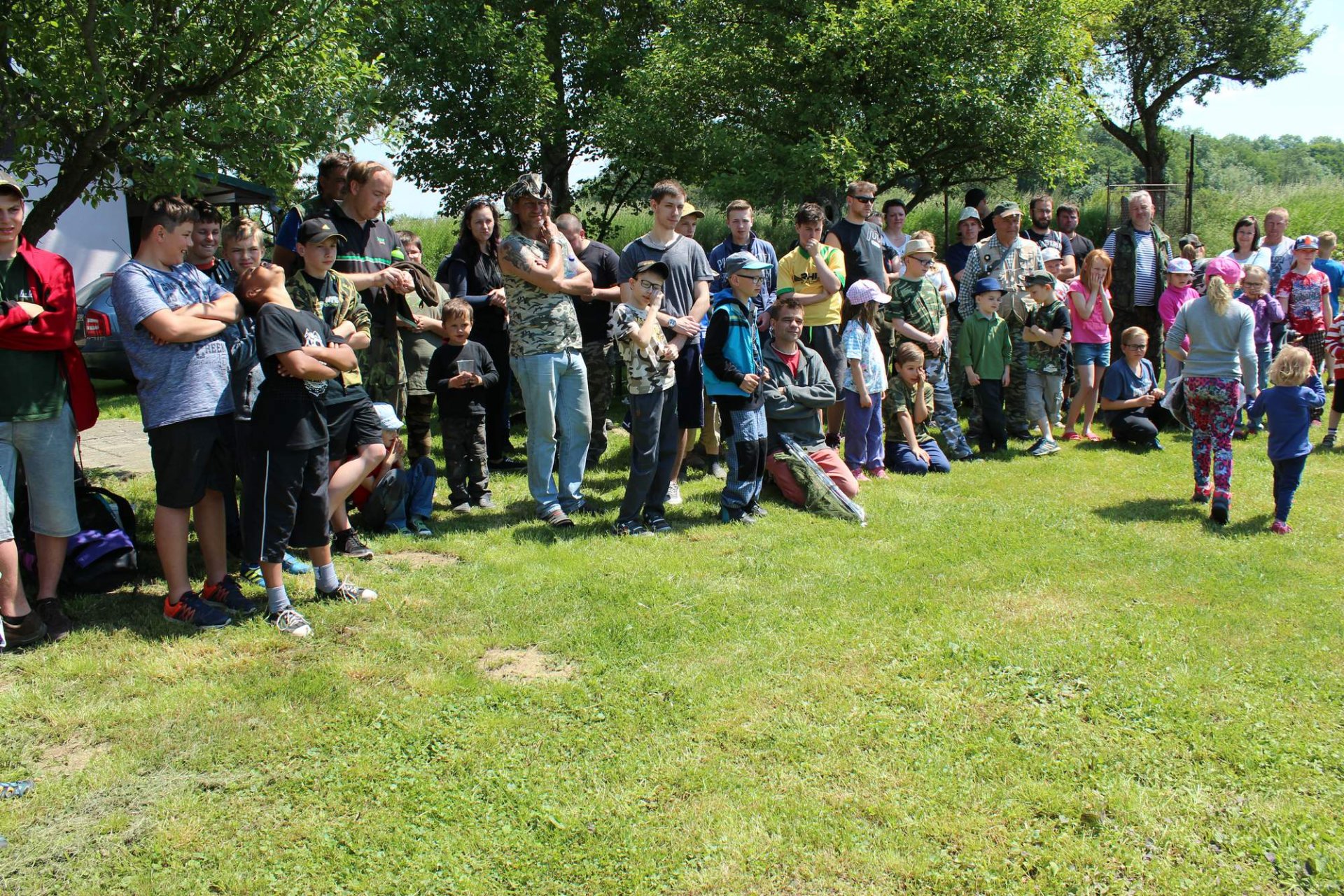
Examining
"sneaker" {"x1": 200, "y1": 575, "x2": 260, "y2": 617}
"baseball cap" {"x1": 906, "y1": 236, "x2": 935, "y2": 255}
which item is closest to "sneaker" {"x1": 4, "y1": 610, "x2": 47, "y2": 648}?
"sneaker" {"x1": 200, "y1": 575, "x2": 260, "y2": 617}

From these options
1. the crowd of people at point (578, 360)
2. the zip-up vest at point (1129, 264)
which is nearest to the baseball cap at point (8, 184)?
the crowd of people at point (578, 360)

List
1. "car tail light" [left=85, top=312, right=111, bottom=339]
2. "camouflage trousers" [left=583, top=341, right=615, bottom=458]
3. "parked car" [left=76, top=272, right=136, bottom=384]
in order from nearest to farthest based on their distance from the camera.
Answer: "camouflage trousers" [left=583, top=341, right=615, bottom=458], "car tail light" [left=85, top=312, right=111, bottom=339], "parked car" [left=76, top=272, right=136, bottom=384]

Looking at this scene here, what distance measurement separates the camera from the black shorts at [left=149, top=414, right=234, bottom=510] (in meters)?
4.75

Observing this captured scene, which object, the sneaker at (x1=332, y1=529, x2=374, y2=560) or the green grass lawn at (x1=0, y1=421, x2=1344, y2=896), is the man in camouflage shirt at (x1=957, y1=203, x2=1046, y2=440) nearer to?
the green grass lawn at (x1=0, y1=421, x2=1344, y2=896)

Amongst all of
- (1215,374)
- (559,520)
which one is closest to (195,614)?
(559,520)

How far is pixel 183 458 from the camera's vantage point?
4766 millimetres

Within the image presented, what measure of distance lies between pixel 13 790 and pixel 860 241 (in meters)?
7.57

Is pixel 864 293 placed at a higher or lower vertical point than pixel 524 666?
higher

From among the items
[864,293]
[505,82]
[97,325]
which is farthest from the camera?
[505,82]

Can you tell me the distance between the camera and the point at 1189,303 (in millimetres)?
7289

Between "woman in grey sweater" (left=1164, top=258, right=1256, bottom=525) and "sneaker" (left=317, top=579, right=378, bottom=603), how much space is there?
18.4ft

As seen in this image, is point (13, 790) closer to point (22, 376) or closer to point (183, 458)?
point (183, 458)

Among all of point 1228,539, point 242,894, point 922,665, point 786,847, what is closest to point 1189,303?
point 1228,539

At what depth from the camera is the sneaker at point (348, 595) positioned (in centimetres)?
518
